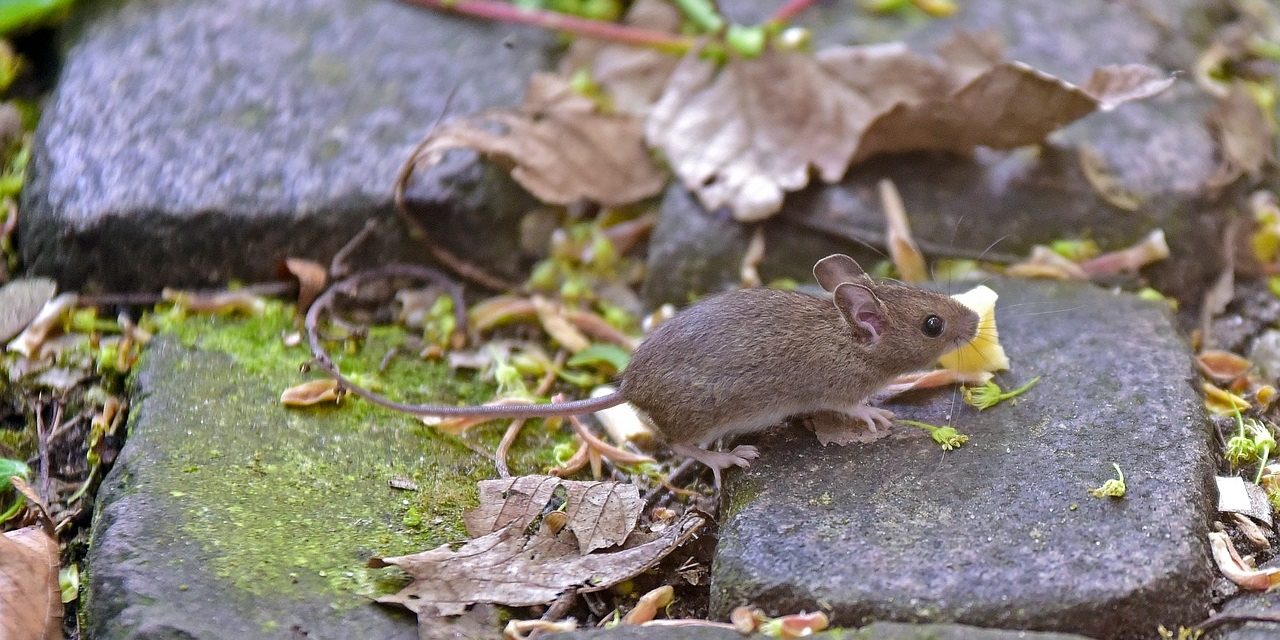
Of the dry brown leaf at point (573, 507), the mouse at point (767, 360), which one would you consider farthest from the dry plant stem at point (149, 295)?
the dry brown leaf at point (573, 507)

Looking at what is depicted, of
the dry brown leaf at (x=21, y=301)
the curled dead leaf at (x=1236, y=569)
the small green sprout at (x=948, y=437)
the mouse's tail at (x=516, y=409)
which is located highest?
the curled dead leaf at (x=1236, y=569)

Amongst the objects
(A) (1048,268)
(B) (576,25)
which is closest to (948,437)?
(A) (1048,268)

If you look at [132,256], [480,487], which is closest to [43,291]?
[132,256]

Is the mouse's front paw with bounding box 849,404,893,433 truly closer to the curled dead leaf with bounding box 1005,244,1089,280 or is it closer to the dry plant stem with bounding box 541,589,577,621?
the dry plant stem with bounding box 541,589,577,621

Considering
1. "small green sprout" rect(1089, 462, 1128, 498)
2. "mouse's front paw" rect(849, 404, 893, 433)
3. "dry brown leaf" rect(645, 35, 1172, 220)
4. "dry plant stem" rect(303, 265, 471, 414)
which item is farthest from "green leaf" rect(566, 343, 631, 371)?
"small green sprout" rect(1089, 462, 1128, 498)

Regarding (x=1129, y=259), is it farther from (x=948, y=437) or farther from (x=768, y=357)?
(x=768, y=357)

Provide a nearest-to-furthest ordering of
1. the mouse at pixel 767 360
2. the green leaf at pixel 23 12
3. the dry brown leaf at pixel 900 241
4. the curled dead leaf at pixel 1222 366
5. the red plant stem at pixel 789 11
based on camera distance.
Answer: the mouse at pixel 767 360 → the curled dead leaf at pixel 1222 366 → the dry brown leaf at pixel 900 241 → the green leaf at pixel 23 12 → the red plant stem at pixel 789 11

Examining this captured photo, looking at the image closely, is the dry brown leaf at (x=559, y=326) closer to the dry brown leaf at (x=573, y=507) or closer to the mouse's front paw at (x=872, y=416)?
the dry brown leaf at (x=573, y=507)
